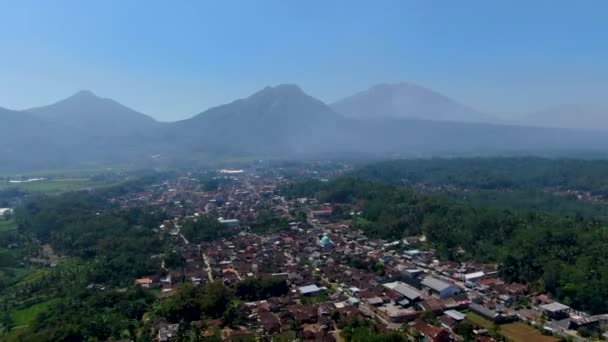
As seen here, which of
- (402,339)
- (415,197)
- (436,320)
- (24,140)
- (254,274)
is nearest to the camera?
(402,339)

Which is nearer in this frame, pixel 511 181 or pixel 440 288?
pixel 440 288

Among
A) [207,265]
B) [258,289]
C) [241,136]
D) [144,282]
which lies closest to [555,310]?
[258,289]

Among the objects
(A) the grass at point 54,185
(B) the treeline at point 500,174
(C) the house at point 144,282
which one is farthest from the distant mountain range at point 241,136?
(C) the house at point 144,282

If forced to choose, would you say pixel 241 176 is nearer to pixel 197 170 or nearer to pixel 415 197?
pixel 197 170

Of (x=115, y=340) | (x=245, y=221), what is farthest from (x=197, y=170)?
(x=115, y=340)

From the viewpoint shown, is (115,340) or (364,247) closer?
(115,340)

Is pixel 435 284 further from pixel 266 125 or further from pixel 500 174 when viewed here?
pixel 266 125

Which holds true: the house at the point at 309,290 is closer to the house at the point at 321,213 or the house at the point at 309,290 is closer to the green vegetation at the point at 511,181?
the house at the point at 321,213
